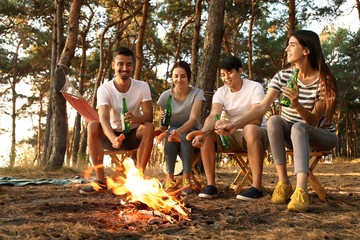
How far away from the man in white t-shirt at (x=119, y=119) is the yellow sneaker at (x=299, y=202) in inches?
60.5

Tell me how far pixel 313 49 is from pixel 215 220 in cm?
147

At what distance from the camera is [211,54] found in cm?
473

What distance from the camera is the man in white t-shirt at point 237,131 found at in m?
2.80

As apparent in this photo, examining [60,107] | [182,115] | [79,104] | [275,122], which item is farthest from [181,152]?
[60,107]

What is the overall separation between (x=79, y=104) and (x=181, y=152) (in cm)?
219

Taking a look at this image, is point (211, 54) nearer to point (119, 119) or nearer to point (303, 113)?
point (119, 119)

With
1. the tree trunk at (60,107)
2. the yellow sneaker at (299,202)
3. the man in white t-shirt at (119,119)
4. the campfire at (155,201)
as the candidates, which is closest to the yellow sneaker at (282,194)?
the yellow sneaker at (299,202)

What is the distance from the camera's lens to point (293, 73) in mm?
2617

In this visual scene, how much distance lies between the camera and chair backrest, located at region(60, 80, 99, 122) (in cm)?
445

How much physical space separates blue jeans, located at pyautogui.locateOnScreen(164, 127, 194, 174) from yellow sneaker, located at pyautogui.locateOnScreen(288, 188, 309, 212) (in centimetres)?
113

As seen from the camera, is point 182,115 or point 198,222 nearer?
point 198,222

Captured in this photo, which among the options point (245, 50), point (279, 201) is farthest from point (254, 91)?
point (245, 50)

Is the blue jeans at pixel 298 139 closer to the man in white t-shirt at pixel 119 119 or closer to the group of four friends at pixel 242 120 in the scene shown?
the group of four friends at pixel 242 120

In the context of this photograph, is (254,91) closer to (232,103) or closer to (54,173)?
(232,103)
